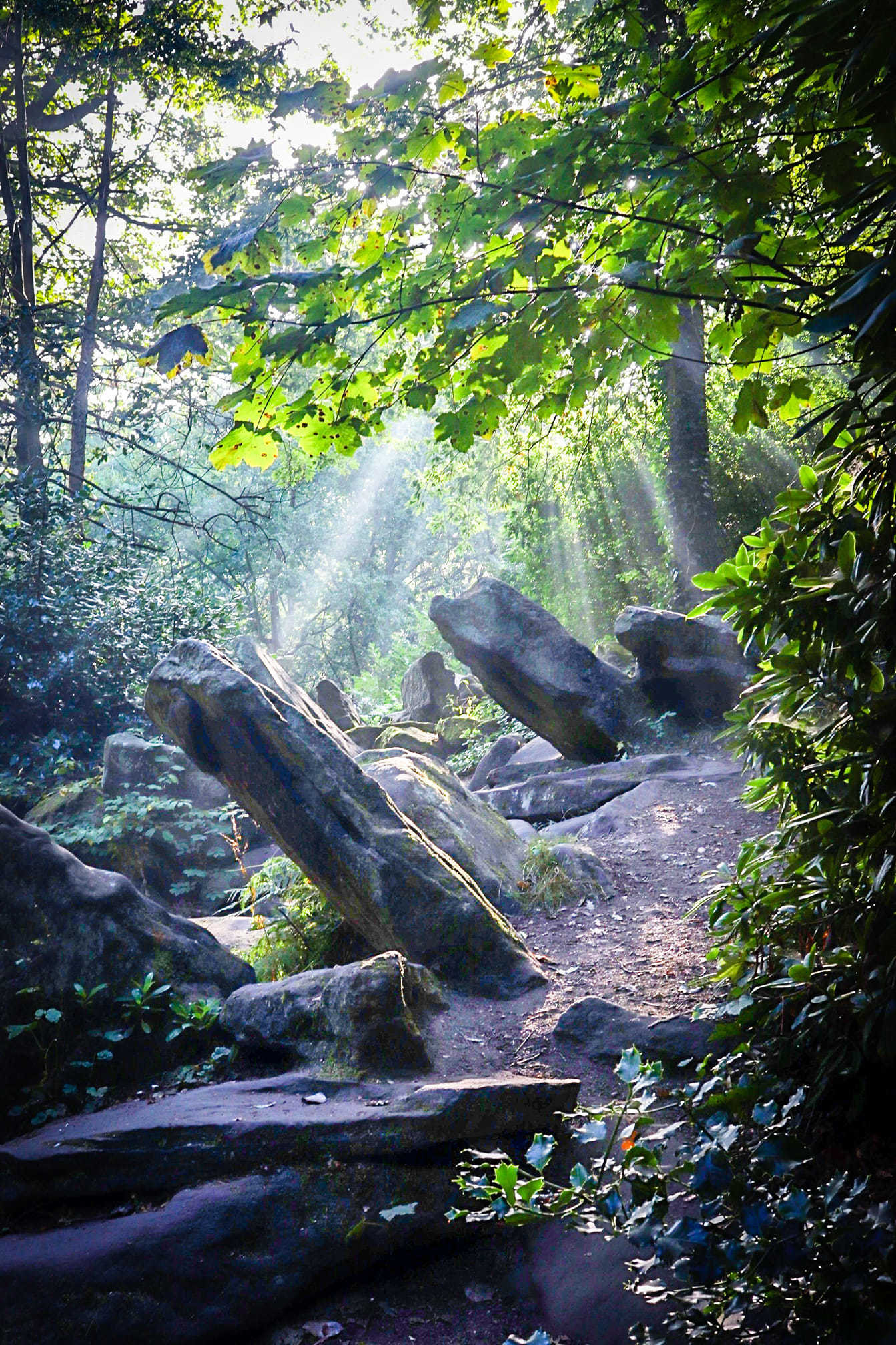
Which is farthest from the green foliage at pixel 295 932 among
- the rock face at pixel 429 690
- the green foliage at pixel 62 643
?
the rock face at pixel 429 690

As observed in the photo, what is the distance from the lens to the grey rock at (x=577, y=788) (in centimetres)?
855

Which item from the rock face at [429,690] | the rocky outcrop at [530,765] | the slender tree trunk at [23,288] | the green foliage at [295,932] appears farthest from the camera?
the rock face at [429,690]

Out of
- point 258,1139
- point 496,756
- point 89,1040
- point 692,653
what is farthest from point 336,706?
point 258,1139

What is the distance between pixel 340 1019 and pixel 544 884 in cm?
249

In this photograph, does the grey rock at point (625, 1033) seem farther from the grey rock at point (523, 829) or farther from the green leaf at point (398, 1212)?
the grey rock at point (523, 829)

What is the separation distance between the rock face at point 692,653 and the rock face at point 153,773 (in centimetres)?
526

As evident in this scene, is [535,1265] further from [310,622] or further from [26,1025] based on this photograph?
[310,622]

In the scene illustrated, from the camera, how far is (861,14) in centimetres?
156

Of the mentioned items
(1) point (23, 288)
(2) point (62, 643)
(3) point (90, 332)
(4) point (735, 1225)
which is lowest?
(4) point (735, 1225)

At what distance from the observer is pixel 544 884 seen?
5.87 m

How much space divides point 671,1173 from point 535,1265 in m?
1.51

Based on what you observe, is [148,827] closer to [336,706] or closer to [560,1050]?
[336,706]

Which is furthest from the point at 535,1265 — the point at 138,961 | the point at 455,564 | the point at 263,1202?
the point at 455,564

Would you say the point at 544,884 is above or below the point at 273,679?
below
